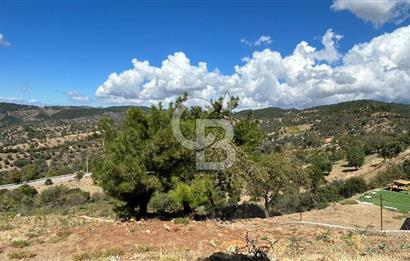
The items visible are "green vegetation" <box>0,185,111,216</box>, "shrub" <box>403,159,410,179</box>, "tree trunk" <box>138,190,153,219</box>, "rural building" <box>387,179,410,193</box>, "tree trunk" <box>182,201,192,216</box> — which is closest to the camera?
"tree trunk" <box>182,201,192,216</box>

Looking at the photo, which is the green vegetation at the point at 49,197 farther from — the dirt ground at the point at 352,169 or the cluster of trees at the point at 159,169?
the dirt ground at the point at 352,169

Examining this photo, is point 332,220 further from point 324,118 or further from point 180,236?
point 324,118

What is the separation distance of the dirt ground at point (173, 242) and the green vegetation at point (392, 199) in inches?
457

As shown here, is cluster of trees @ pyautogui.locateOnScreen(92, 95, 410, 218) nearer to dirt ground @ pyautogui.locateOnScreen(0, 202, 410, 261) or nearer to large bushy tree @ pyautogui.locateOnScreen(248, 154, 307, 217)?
large bushy tree @ pyautogui.locateOnScreen(248, 154, 307, 217)

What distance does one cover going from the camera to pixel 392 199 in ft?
99.2

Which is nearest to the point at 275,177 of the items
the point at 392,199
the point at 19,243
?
the point at 392,199

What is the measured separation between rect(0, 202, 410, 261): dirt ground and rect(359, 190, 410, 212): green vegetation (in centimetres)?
1160

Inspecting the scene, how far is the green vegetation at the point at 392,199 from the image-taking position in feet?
90.0

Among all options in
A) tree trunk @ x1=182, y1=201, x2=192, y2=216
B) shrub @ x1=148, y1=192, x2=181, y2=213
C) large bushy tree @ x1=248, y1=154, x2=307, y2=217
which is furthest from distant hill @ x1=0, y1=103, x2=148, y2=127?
tree trunk @ x1=182, y1=201, x2=192, y2=216

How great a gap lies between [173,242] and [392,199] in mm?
22226

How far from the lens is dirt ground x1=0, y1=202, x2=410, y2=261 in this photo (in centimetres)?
1102

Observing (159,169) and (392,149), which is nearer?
(159,169)

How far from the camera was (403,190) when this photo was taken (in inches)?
1324

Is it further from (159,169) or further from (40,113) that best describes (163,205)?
(40,113)
